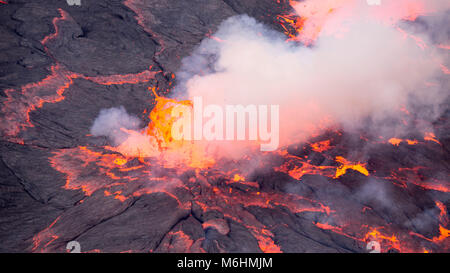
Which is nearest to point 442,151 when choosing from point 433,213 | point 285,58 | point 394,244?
point 433,213

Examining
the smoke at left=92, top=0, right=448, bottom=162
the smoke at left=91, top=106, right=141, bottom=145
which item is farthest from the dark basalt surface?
the smoke at left=92, top=0, right=448, bottom=162

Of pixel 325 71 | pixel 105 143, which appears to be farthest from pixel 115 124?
pixel 325 71

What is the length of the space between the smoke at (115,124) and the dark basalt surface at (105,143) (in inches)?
5.3

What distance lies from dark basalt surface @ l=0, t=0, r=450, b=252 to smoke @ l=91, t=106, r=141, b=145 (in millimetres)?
135

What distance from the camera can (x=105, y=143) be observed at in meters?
4.93

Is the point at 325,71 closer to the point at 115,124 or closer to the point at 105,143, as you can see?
the point at 115,124

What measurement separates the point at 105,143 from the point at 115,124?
456 mm

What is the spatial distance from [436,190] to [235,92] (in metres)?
4.67

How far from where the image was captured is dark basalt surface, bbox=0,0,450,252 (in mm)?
3865

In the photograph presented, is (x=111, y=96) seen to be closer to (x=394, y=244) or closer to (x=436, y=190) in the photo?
(x=394, y=244)

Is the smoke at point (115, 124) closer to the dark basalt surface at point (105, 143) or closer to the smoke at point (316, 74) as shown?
the dark basalt surface at point (105, 143)

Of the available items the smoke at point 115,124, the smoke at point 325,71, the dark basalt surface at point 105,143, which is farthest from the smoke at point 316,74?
the smoke at point 115,124

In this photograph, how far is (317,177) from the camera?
4.90 metres

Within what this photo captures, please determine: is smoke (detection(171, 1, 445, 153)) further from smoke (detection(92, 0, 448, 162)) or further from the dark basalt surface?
the dark basalt surface
